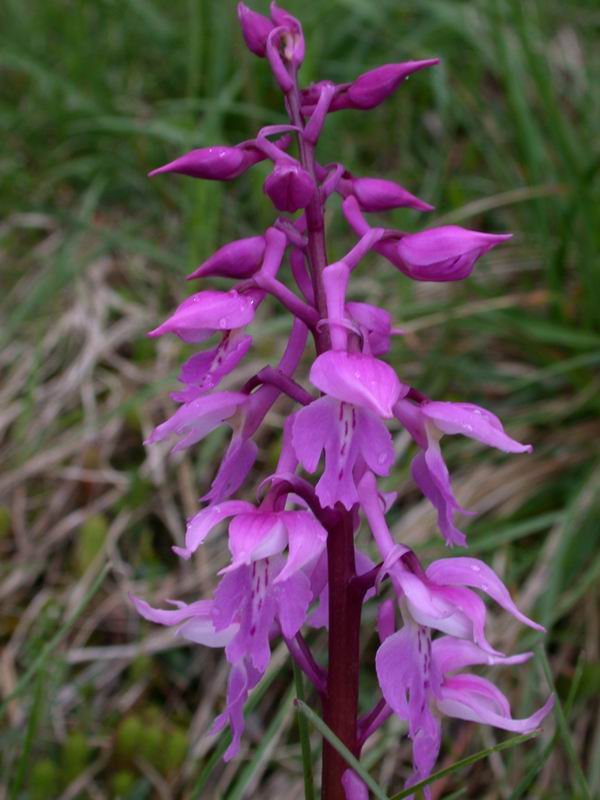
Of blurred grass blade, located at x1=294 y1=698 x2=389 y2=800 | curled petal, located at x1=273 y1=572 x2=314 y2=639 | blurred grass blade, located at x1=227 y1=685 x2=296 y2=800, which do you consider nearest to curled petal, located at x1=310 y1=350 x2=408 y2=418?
curled petal, located at x1=273 y1=572 x2=314 y2=639

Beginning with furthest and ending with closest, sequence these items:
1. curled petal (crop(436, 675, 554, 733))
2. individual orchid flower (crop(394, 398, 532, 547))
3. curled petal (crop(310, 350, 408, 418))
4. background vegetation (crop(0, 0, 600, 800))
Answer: background vegetation (crop(0, 0, 600, 800))
curled petal (crop(436, 675, 554, 733))
individual orchid flower (crop(394, 398, 532, 547))
curled petal (crop(310, 350, 408, 418))

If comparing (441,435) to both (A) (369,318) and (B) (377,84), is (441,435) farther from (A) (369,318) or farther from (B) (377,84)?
(B) (377,84)

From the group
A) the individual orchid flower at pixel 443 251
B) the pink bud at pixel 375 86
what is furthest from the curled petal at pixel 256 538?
the pink bud at pixel 375 86

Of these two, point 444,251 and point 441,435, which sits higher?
point 444,251

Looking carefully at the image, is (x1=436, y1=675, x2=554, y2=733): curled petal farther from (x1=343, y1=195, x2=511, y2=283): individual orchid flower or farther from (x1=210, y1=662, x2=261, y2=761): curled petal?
(x1=343, y1=195, x2=511, y2=283): individual orchid flower

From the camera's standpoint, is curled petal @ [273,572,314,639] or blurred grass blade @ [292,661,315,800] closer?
curled petal @ [273,572,314,639]

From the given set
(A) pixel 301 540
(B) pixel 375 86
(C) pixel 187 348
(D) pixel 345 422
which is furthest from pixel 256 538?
(C) pixel 187 348

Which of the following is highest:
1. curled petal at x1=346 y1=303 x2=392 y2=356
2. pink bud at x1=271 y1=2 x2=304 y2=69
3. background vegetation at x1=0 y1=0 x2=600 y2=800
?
pink bud at x1=271 y1=2 x2=304 y2=69
